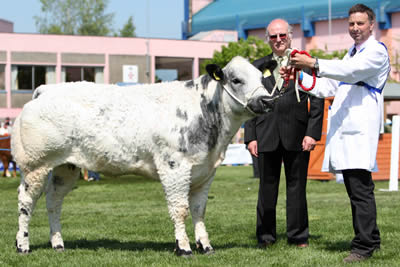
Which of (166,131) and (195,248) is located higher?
(166,131)

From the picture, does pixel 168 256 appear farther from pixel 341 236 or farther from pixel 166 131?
pixel 341 236

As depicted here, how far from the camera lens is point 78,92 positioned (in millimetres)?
7793

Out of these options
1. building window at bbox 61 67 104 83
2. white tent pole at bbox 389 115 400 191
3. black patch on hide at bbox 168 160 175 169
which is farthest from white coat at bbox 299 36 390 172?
building window at bbox 61 67 104 83

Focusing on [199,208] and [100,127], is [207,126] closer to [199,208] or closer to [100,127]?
[199,208]

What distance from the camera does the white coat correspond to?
6863mm

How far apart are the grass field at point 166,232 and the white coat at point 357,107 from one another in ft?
3.78

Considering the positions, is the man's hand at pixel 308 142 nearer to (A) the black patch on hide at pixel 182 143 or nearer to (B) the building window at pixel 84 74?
(A) the black patch on hide at pixel 182 143

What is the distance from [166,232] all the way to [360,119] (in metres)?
3.78

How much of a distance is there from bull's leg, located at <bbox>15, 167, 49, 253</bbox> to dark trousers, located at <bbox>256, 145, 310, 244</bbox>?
278cm

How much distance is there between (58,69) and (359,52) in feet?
165

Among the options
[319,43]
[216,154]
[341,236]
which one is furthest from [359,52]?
[319,43]

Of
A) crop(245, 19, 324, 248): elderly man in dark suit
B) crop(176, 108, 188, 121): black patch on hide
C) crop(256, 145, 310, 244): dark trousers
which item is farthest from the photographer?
crop(256, 145, 310, 244): dark trousers

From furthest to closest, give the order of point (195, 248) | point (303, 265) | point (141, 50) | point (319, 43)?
point (319, 43), point (141, 50), point (195, 248), point (303, 265)

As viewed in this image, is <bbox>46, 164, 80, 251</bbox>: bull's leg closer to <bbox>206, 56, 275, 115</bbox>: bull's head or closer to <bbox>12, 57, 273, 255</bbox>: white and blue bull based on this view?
<bbox>12, 57, 273, 255</bbox>: white and blue bull
